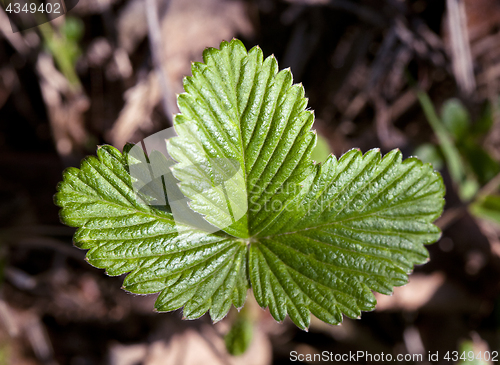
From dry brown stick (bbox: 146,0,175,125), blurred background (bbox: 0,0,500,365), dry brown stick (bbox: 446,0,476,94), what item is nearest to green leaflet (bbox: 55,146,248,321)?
dry brown stick (bbox: 146,0,175,125)

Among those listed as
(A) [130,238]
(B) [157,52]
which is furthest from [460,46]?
(A) [130,238]

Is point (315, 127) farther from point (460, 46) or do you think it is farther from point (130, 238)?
point (130, 238)

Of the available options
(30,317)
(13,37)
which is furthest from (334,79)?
(30,317)

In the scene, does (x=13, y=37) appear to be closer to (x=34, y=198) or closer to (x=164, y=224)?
(x=34, y=198)

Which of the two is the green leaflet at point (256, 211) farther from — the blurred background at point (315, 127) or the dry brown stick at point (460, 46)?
the dry brown stick at point (460, 46)

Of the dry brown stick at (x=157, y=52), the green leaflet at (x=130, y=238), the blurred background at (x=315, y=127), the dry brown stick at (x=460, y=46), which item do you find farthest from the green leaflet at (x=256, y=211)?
the dry brown stick at (x=460, y=46)

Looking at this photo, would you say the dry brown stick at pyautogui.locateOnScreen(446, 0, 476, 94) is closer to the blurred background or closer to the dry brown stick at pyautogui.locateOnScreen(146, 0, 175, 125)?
the blurred background

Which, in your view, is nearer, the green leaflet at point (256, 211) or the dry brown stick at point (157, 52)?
the green leaflet at point (256, 211)
